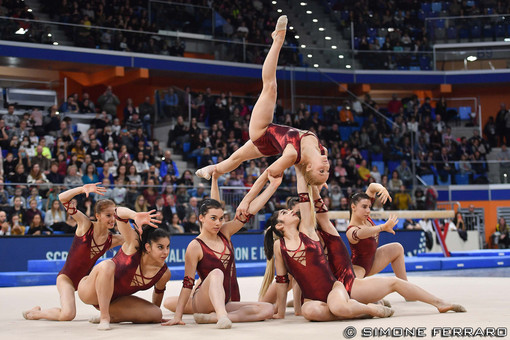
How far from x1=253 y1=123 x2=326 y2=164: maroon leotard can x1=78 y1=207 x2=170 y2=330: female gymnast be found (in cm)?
147

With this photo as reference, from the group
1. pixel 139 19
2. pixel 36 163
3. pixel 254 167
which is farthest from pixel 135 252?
pixel 139 19

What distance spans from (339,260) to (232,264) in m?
1.02

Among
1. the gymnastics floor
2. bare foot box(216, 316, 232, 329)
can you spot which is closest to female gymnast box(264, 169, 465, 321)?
the gymnastics floor

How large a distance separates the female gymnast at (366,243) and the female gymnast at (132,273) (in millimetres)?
2091

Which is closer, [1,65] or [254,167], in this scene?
[254,167]

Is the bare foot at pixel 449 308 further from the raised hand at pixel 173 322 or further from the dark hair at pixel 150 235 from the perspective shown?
the dark hair at pixel 150 235

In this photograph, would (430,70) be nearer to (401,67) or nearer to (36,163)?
(401,67)

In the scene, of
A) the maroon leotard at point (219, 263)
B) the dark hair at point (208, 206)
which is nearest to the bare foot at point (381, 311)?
the maroon leotard at point (219, 263)

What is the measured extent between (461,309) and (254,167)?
36.2 ft

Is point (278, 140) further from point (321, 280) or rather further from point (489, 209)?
point (489, 209)

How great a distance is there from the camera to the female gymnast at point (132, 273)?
5.91 metres

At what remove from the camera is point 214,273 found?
5914 mm

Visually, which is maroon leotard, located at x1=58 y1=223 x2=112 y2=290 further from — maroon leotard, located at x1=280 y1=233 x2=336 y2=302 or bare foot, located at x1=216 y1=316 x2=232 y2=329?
maroon leotard, located at x1=280 y1=233 x2=336 y2=302

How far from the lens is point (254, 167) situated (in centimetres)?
Answer: 1681
